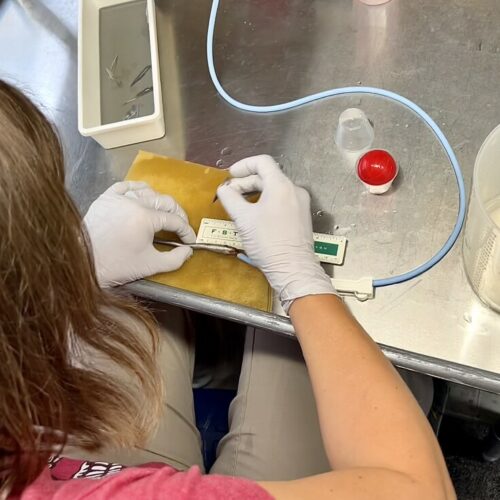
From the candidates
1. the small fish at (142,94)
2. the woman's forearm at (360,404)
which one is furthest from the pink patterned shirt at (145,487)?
the small fish at (142,94)

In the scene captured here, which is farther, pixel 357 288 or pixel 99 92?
pixel 99 92

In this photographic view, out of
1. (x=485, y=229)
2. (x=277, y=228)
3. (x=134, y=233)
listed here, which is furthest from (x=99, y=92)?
(x=485, y=229)

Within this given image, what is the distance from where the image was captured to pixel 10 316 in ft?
1.70

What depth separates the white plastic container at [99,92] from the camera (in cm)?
96

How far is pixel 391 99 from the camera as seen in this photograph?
3.07 feet

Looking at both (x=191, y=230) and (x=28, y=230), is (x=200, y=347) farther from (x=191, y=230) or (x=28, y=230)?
(x=28, y=230)

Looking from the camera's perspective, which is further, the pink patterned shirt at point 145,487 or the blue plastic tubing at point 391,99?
the blue plastic tubing at point 391,99

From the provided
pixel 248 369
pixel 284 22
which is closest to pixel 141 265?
pixel 248 369

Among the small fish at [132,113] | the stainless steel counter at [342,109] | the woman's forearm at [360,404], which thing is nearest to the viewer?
the woman's forearm at [360,404]

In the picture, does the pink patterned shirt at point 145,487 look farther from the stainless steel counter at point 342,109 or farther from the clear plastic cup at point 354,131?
the clear plastic cup at point 354,131

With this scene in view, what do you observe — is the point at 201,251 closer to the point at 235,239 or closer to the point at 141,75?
the point at 235,239

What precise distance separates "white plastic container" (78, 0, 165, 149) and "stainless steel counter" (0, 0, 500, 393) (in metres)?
0.03

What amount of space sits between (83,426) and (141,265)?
267 mm

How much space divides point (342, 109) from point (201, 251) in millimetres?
301
